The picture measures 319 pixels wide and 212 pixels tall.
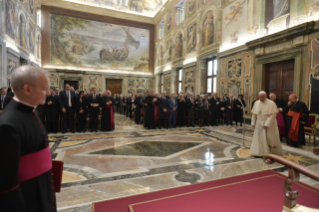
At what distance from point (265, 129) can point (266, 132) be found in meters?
0.08

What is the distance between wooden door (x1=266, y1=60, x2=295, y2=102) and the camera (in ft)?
27.5

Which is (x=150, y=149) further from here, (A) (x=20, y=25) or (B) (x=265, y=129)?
(A) (x=20, y=25)

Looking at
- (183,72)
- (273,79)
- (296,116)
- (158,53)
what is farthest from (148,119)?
(158,53)

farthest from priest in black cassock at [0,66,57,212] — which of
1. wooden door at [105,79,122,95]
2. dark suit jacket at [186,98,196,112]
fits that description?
wooden door at [105,79,122,95]

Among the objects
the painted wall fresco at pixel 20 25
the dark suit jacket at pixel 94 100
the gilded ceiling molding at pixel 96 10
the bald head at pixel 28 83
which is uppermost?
the gilded ceiling molding at pixel 96 10

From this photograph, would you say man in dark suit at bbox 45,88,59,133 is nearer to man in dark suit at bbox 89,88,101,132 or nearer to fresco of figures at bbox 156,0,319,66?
man in dark suit at bbox 89,88,101,132

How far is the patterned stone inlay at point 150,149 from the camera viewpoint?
199 inches

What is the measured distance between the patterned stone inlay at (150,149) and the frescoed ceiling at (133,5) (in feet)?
63.0

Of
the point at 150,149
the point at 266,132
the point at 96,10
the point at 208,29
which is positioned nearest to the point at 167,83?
the point at 208,29

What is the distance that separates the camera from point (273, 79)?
361 inches

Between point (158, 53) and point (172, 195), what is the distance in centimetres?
2033

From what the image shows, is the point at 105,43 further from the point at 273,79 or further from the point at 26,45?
the point at 273,79

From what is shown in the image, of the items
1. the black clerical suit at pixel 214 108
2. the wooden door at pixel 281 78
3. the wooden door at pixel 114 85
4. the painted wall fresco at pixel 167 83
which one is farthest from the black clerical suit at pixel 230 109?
the wooden door at pixel 114 85

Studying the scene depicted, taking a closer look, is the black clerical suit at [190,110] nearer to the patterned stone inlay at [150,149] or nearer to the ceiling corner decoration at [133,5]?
the patterned stone inlay at [150,149]
